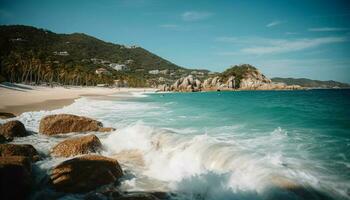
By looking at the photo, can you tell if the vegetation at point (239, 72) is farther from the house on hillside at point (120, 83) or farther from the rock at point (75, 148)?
the rock at point (75, 148)

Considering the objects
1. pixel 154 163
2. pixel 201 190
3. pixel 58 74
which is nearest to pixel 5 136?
pixel 154 163

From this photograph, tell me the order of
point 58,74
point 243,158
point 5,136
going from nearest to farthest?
point 243,158
point 5,136
point 58,74

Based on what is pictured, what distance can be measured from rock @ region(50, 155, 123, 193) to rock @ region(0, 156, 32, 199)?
0.75 metres

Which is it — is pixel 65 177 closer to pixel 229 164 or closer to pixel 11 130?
pixel 229 164

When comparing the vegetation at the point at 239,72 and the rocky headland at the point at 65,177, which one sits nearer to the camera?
the rocky headland at the point at 65,177

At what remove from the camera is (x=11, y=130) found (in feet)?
46.5

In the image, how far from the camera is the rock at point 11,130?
13.9m

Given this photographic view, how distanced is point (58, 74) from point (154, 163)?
107 m

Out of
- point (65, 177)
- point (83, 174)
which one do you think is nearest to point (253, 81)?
point (83, 174)

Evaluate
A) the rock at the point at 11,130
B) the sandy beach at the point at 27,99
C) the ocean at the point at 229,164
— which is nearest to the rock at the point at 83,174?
the ocean at the point at 229,164

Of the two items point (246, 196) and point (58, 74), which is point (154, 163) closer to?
point (246, 196)

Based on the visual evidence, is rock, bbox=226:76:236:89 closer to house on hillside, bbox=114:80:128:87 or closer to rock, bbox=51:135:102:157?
house on hillside, bbox=114:80:128:87

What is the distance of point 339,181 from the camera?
27.9ft

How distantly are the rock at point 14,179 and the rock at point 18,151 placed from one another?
203cm
